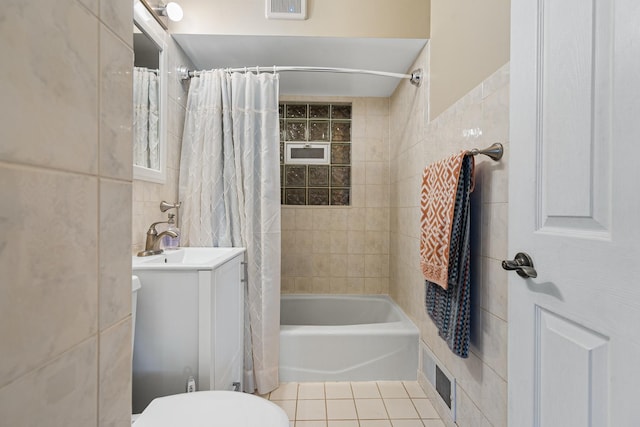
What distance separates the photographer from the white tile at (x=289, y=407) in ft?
5.66

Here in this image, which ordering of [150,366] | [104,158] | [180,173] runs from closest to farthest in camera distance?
1. [104,158]
2. [150,366]
3. [180,173]

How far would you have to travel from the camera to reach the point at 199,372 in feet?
4.12

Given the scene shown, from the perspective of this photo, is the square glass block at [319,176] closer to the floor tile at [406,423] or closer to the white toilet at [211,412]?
the floor tile at [406,423]

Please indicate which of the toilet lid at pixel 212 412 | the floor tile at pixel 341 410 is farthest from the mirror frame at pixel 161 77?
the floor tile at pixel 341 410

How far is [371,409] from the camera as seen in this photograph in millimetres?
1773

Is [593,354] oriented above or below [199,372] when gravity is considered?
above

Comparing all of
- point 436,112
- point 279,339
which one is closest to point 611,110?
point 436,112

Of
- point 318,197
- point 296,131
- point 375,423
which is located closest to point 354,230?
point 318,197

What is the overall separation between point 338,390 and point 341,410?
20 cm

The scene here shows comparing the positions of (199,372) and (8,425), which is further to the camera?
(199,372)

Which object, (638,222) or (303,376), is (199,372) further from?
(638,222)

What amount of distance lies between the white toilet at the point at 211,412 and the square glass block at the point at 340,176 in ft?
6.65

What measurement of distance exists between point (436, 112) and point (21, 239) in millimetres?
1855

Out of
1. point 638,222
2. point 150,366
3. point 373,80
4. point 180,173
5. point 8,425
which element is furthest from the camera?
point 373,80
